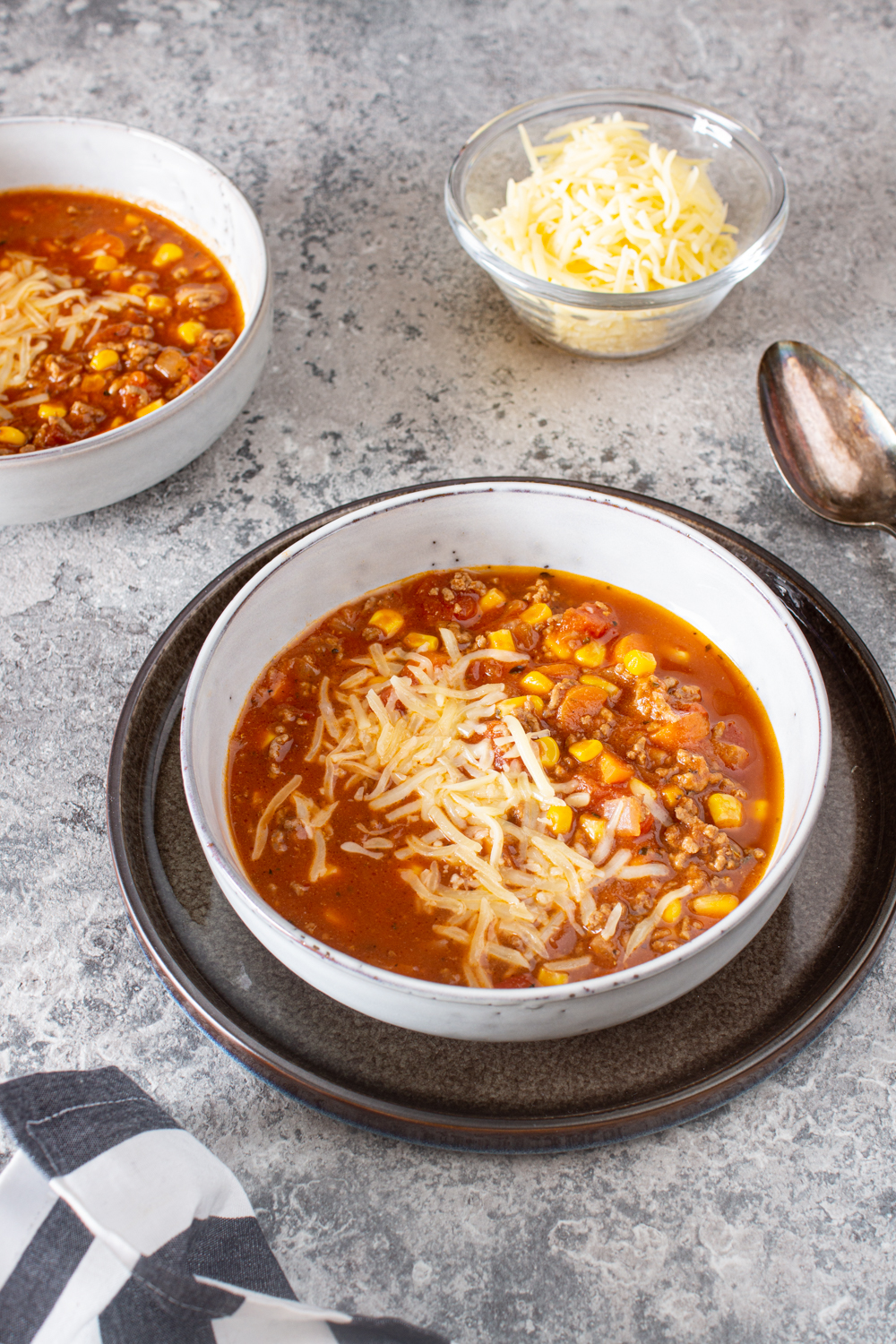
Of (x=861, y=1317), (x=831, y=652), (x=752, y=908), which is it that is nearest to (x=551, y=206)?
(x=831, y=652)

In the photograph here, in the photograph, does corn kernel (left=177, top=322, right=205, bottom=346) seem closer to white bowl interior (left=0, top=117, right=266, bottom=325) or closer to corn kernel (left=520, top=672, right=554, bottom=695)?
white bowl interior (left=0, top=117, right=266, bottom=325)

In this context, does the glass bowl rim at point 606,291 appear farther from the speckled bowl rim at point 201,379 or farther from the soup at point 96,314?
the soup at point 96,314

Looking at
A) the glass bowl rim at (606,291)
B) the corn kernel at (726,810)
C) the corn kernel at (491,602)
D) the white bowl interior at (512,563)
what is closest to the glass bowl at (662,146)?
the glass bowl rim at (606,291)

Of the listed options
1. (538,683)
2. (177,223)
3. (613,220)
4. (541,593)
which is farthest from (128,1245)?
(177,223)

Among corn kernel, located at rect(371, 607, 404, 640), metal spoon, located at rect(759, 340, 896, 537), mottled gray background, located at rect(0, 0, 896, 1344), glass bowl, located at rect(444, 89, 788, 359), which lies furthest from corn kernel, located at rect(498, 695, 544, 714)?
glass bowl, located at rect(444, 89, 788, 359)

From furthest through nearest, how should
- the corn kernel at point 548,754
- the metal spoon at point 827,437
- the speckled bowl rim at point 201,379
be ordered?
the metal spoon at point 827,437
the speckled bowl rim at point 201,379
the corn kernel at point 548,754

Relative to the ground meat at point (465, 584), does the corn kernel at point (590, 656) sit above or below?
below

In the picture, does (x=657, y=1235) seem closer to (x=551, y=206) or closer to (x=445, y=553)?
(x=445, y=553)
